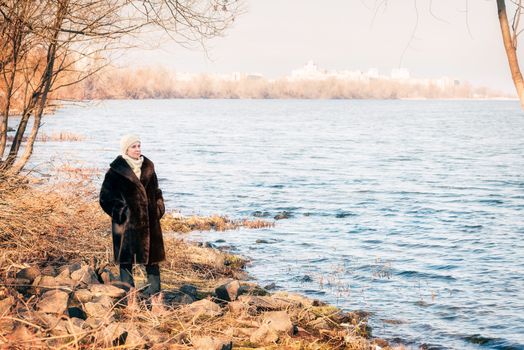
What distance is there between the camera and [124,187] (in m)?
8.39

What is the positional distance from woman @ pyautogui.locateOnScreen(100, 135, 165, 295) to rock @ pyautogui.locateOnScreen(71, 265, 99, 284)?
406 mm

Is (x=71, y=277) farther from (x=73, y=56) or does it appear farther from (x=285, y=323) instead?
(x=73, y=56)

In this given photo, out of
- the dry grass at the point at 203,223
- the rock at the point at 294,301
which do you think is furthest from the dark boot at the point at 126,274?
the dry grass at the point at 203,223

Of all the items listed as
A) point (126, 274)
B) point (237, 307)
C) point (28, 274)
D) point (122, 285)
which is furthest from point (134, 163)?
point (237, 307)

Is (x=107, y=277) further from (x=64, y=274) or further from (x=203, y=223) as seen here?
(x=203, y=223)

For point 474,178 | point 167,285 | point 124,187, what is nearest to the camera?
point 124,187

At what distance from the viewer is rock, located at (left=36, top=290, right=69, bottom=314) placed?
711cm

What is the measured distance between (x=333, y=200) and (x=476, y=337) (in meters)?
15.1

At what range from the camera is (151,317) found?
7.59 m

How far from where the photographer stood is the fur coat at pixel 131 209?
27.5 ft

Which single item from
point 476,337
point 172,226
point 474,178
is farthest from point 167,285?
point 474,178

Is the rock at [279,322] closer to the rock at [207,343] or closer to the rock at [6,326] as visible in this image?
the rock at [207,343]

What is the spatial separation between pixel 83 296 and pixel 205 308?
1361 mm

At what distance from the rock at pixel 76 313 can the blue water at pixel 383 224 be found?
16.2ft
